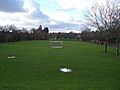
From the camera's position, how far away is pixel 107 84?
11703 millimetres

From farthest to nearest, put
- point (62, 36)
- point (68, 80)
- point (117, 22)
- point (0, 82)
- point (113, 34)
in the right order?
point (62, 36) < point (113, 34) < point (117, 22) < point (68, 80) < point (0, 82)

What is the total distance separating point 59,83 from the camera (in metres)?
11.9

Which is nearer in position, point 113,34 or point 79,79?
point 79,79

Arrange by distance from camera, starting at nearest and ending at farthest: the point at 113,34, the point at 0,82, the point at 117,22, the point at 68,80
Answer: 1. the point at 0,82
2. the point at 68,80
3. the point at 117,22
4. the point at 113,34

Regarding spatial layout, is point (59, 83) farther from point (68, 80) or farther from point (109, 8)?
point (109, 8)

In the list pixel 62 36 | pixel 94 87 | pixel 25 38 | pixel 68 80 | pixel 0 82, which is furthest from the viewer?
pixel 62 36

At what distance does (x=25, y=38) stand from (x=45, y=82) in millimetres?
94878

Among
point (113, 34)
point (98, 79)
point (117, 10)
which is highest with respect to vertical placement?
point (117, 10)

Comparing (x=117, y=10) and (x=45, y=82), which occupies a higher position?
(x=117, y=10)

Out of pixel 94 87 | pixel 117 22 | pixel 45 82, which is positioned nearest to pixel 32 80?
pixel 45 82

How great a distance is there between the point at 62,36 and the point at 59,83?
144 meters

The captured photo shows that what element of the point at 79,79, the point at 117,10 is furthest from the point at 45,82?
the point at 117,10

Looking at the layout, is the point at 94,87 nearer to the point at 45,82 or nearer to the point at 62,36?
the point at 45,82

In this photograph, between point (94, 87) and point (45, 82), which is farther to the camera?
point (45, 82)
